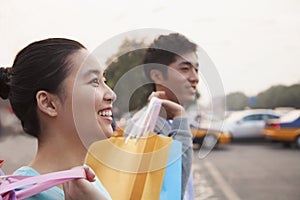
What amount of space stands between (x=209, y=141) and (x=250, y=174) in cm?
668

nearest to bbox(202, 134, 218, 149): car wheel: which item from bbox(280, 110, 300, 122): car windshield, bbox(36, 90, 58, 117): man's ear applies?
bbox(36, 90, 58, 117): man's ear

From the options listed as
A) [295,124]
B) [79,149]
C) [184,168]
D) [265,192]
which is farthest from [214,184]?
[79,149]

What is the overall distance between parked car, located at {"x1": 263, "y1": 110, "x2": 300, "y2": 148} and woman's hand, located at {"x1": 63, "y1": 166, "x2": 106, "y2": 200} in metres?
8.73

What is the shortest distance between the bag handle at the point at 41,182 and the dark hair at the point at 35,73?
0.70 feet

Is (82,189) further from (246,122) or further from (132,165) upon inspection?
(246,122)

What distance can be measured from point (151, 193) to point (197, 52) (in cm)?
34

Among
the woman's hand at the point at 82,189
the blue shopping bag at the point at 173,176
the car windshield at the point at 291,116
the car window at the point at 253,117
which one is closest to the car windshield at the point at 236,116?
the car window at the point at 253,117

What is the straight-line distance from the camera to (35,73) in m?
0.88

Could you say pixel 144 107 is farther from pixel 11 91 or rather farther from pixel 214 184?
pixel 214 184

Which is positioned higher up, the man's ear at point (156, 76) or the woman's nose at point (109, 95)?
the woman's nose at point (109, 95)

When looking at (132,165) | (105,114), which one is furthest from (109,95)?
(132,165)

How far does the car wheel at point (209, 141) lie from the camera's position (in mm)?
1014

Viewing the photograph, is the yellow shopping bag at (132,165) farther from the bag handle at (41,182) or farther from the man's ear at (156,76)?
the bag handle at (41,182)

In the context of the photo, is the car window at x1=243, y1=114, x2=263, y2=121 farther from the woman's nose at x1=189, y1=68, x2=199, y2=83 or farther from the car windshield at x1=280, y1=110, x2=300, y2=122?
the woman's nose at x1=189, y1=68, x2=199, y2=83
